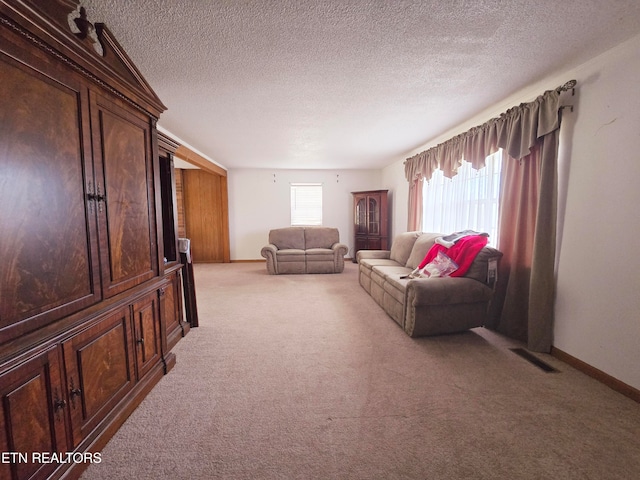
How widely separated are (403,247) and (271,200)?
363 cm

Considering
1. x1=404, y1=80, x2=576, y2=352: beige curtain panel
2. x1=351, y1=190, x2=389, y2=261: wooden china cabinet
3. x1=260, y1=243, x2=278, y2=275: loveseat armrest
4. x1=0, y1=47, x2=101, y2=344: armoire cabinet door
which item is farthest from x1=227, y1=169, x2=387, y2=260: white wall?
x1=0, y1=47, x2=101, y2=344: armoire cabinet door

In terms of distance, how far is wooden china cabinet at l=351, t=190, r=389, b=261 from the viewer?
18.9 feet

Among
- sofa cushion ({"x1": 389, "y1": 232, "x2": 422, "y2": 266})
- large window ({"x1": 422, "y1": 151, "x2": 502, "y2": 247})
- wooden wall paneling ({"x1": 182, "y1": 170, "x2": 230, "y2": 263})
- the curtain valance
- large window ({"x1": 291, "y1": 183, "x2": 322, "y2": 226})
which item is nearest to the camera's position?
the curtain valance

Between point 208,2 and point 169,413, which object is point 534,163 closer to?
point 208,2

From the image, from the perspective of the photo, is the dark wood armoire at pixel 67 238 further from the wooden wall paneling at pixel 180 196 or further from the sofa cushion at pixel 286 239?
the wooden wall paneling at pixel 180 196

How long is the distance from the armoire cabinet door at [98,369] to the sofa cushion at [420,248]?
3084 millimetres

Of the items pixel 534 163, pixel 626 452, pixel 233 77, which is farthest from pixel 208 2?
pixel 626 452

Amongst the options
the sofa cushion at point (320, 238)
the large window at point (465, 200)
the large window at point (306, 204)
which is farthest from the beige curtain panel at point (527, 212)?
the large window at point (306, 204)

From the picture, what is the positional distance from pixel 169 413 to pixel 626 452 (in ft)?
7.89

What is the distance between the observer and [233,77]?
205 centimetres

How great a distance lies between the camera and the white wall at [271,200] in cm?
635

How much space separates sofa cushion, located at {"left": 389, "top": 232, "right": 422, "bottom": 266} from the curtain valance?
1.01 m

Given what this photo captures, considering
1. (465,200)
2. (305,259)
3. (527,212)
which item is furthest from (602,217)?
(305,259)

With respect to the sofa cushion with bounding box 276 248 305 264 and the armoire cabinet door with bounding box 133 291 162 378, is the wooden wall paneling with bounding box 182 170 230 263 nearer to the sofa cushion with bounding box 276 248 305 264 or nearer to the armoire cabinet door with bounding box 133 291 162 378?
the sofa cushion with bounding box 276 248 305 264
